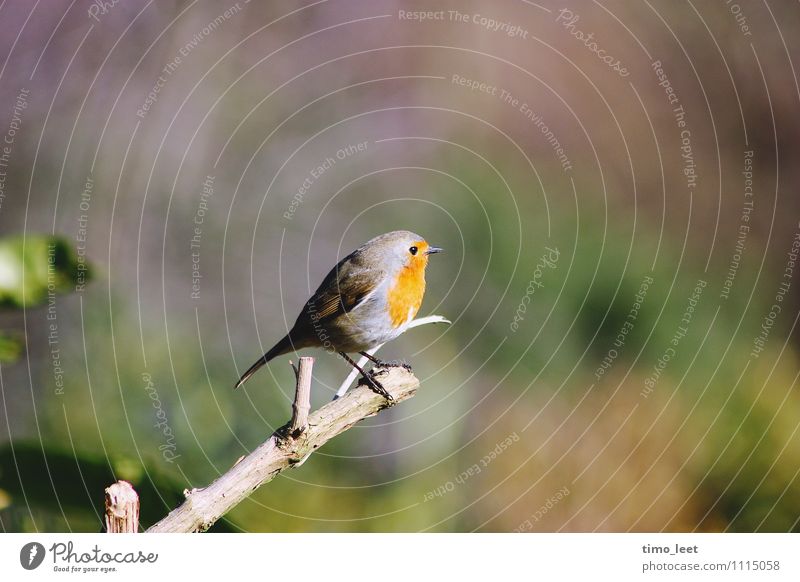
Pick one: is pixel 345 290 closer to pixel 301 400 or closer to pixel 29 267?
pixel 301 400

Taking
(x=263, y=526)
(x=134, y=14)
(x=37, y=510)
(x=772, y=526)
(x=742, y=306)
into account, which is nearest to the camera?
(x=37, y=510)

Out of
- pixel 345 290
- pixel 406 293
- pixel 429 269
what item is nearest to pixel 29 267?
pixel 345 290

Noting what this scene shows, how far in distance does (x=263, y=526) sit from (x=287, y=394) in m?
0.51

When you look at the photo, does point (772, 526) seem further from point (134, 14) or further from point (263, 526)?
point (134, 14)

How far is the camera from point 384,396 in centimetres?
219

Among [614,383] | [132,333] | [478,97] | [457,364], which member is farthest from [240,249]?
[614,383]

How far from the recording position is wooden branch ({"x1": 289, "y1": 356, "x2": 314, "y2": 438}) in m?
1.85

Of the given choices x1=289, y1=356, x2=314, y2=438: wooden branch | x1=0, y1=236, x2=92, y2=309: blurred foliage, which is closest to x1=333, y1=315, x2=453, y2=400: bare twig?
x1=289, y1=356, x2=314, y2=438: wooden branch

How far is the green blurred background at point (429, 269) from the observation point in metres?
2.74

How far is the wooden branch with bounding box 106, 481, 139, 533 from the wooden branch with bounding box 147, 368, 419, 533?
109mm

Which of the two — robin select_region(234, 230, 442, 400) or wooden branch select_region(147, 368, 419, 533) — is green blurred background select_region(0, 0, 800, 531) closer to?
robin select_region(234, 230, 442, 400)

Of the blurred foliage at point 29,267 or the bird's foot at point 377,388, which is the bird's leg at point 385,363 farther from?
the blurred foliage at point 29,267

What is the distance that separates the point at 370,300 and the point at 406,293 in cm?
11

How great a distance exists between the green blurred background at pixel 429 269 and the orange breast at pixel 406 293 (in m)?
0.47
